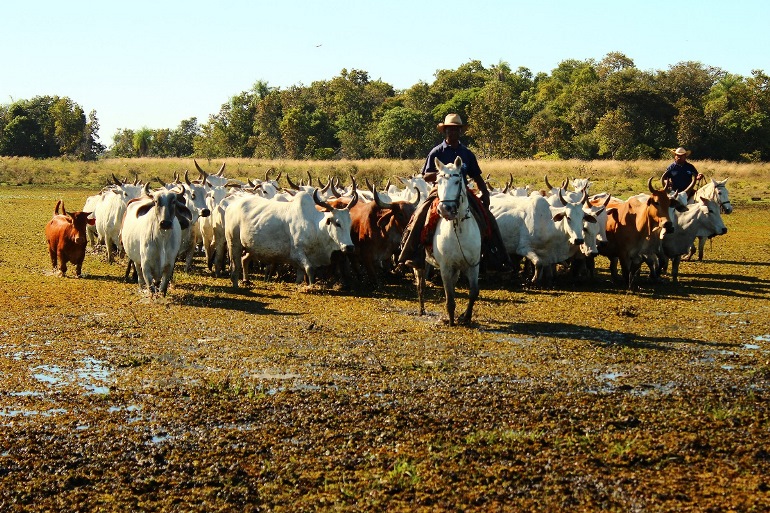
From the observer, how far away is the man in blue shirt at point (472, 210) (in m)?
11.3

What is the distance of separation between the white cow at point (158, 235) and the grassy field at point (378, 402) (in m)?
0.38

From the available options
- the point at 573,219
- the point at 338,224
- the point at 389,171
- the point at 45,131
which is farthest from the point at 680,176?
the point at 45,131

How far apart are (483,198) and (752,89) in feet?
196

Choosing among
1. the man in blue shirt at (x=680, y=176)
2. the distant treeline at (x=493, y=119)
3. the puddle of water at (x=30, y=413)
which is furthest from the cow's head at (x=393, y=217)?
the distant treeline at (x=493, y=119)

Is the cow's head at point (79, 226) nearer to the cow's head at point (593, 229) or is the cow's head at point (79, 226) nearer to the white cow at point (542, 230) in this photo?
the white cow at point (542, 230)

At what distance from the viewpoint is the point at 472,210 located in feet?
36.3

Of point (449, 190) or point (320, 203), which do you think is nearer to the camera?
point (449, 190)

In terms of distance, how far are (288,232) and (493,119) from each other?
4276cm

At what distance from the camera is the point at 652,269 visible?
50.8 ft

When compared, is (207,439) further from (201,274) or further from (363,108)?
(363,108)

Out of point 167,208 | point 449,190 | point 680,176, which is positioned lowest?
point 167,208

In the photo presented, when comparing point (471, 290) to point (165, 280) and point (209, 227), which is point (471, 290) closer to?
point (165, 280)

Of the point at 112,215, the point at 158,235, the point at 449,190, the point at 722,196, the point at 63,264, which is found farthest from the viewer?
the point at 722,196

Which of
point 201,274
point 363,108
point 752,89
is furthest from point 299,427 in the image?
point 363,108
